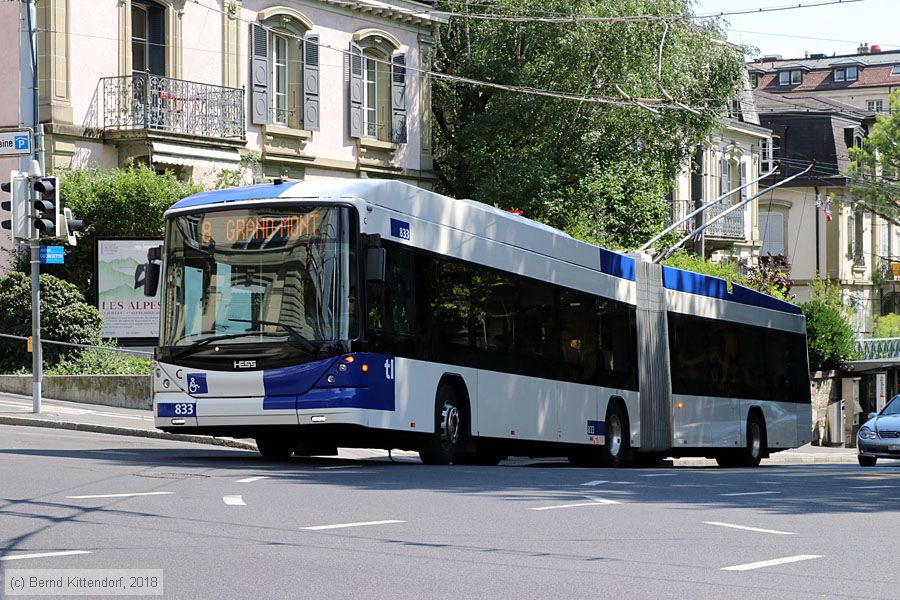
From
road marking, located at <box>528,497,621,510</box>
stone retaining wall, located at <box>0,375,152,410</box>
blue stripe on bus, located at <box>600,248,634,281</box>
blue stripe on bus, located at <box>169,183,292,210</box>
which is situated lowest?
road marking, located at <box>528,497,621,510</box>

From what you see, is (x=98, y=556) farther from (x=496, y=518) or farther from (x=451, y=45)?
(x=451, y=45)

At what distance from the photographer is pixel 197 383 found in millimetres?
17016

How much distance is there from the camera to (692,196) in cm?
5834

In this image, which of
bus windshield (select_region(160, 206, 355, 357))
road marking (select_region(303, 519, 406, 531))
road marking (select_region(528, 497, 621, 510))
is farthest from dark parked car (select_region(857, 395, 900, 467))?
road marking (select_region(303, 519, 406, 531))

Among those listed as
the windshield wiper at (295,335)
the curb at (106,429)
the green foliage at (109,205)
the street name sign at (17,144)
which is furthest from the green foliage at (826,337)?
the windshield wiper at (295,335)

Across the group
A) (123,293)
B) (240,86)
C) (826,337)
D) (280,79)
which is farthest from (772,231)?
(123,293)

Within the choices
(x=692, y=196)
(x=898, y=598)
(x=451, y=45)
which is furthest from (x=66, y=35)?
(x=692, y=196)

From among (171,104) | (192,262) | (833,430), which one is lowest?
(833,430)

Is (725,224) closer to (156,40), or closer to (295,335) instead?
(156,40)

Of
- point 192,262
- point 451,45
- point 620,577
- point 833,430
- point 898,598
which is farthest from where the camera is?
point 833,430

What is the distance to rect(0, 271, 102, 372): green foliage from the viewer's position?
27.5 meters

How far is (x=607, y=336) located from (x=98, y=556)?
14.5 meters

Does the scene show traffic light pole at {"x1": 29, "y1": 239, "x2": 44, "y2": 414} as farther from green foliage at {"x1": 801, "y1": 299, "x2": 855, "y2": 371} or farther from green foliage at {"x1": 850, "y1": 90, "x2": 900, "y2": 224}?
green foliage at {"x1": 850, "y1": 90, "x2": 900, "y2": 224}

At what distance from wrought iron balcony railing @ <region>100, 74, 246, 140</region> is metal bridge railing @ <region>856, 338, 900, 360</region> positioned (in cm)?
3181
